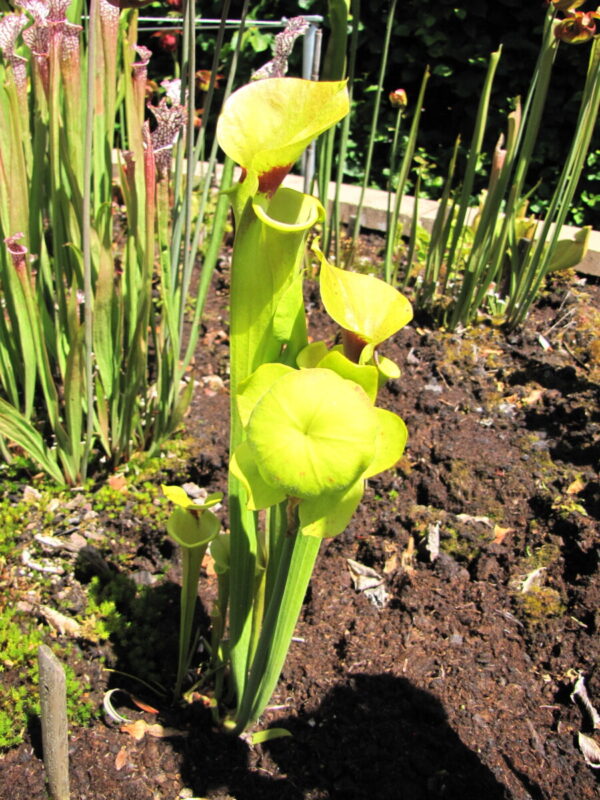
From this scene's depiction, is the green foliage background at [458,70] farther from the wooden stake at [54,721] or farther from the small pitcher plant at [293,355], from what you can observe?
the wooden stake at [54,721]

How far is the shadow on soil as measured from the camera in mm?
1080

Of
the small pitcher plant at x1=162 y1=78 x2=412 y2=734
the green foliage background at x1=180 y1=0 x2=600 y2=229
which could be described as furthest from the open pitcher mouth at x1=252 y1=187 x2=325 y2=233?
the green foliage background at x1=180 y1=0 x2=600 y2=229

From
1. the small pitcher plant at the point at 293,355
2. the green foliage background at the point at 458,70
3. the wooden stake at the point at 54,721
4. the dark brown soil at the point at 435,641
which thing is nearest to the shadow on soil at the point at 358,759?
the dark brown soil at the point at 435,641

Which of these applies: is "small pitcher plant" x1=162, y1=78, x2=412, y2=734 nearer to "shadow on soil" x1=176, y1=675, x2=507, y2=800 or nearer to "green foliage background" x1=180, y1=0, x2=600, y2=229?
Answer: "shadow on soil" x1=176, y1=675, x2=507, y2=800

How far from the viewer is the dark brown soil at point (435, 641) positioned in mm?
1091

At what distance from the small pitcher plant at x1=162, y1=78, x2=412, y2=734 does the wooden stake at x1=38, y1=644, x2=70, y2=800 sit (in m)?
0.27

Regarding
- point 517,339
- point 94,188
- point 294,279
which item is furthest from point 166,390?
point 517,339

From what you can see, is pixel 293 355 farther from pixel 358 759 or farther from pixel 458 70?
pixel 458 70

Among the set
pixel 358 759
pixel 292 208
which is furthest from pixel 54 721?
pixel 292 208

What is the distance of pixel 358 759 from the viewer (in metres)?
1.12

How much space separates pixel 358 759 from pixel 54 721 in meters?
0.53

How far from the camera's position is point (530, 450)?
181cm

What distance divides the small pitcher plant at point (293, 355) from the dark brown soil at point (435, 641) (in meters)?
0.40

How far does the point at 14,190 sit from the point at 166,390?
559 mm
